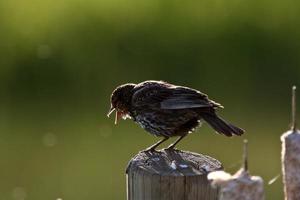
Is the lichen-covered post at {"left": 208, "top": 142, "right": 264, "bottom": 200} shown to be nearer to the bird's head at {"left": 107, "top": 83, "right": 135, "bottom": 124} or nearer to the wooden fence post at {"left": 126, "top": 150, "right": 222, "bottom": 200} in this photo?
the wooden fence post at {"left": 126, "top": 150, "right": 222, "bottom": 200}

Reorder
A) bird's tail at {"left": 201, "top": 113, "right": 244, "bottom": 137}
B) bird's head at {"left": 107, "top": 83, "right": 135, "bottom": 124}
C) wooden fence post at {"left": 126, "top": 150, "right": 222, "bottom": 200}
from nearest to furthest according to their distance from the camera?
1. wooden fence post at {"left": 126, "top": 150, "right": 222, "bottom": 200}
2. bird's tail at {"left": 201, "top": 113, "right": 244, "bottom": 137}
3. bird's head at {"left": 107, "top": 83, "right": 135, "bottom": 124}

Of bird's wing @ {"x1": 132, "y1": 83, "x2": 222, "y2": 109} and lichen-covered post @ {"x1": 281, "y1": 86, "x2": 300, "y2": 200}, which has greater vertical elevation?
lichen-covered post @ {"x1": 281, "y1": 86, "x2": 300, "y2": 200}

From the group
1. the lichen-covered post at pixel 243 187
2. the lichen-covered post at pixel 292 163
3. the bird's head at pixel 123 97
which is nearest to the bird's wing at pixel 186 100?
the bird's head at pixel 123 97

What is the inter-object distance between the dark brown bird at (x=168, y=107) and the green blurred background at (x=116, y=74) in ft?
14.5

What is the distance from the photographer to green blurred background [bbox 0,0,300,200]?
11156mm

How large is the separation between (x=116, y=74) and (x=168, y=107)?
21.1 ft

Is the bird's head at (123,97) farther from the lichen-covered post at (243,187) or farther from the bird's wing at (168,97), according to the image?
the lichen-covered post at (243,187)

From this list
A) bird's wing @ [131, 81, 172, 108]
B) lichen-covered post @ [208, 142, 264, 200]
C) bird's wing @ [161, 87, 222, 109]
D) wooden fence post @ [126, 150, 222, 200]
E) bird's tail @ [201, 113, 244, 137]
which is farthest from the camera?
bird's wing @ [131, 81, 172, 108]

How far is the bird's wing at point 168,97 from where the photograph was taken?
5848mm

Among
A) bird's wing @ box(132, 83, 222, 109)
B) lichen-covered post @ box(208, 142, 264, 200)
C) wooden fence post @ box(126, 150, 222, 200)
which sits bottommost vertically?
bird's wing @ box(132, 83, 222, 109)

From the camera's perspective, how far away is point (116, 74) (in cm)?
1241

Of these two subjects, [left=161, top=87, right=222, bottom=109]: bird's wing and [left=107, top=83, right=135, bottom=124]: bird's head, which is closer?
[left=161, top=87, right=222, bottom=109]: bird's wing

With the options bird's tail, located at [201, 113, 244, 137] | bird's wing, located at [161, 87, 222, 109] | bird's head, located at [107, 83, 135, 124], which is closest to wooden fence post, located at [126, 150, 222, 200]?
bird's tail, located at [201, 113, 244, 137]

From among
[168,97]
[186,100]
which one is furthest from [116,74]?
[186,100]
